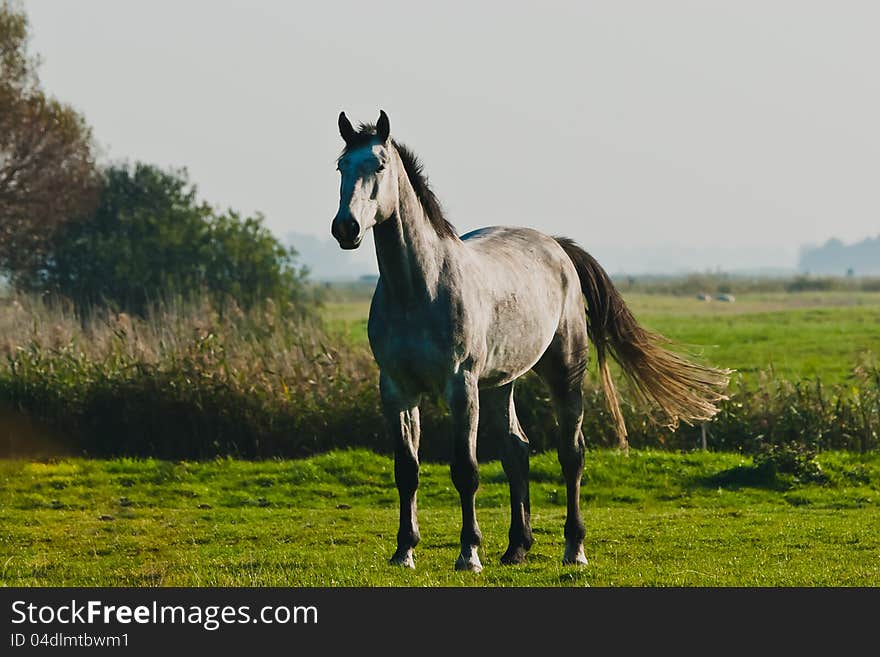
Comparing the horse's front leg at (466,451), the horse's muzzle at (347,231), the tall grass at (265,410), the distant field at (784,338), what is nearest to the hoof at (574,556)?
the horse's front leg at (466,451)

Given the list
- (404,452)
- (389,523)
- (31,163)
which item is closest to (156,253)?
(31,163)

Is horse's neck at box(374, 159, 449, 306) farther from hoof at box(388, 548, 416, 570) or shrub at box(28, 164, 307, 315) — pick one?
shrub at box(28, 164, 307, 315)

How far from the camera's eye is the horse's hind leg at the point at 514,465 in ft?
32.6

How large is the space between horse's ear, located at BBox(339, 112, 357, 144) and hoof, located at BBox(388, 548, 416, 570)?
10.2ft

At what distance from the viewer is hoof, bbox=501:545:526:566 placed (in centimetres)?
978

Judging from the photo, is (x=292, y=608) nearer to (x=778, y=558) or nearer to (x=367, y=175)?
(x=367, y=175)

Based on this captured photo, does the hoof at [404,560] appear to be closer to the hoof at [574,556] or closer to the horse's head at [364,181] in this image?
the hoof at [574,556]

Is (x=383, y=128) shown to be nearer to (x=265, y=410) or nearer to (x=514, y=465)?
(x=514, y=465)

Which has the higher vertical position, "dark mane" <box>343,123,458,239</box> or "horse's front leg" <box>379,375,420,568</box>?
"dark mane" <box>343,123,458,239</box>

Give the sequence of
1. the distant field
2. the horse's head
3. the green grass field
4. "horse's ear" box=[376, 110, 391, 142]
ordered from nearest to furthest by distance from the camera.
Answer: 1. the horse's head
2. "horse's ear" box=[376, 110, 391, 142]
3. the green grass field
4. the distant field

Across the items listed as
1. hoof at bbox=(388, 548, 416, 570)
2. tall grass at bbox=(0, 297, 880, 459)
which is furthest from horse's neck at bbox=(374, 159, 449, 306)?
tall grass at bbox=(0, 297, 880, 459)

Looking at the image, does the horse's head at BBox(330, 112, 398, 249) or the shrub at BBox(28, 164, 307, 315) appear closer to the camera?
the horse's head at BBox(330, 112, 398, 249)

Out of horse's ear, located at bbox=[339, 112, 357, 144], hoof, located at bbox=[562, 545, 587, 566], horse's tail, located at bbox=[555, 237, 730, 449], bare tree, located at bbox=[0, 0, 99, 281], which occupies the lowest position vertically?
hoof, located at bbox=[562, 545, 587, 566]

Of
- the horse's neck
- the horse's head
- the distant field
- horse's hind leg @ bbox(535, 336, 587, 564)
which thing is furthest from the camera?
the distant field
